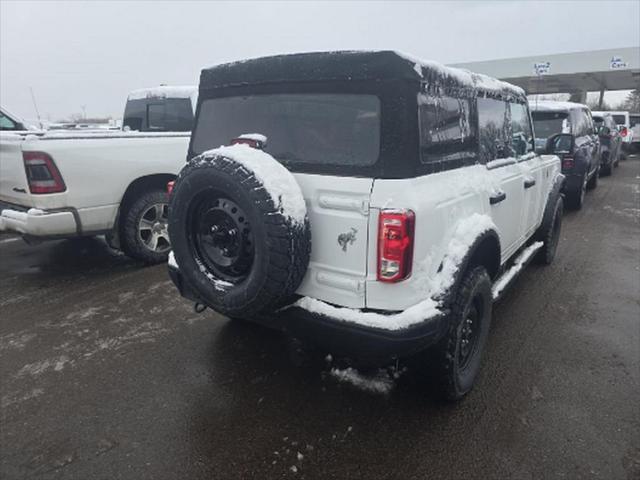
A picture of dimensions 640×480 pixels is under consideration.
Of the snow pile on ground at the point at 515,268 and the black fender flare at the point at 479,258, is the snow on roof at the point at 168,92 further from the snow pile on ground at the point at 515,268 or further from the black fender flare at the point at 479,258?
the black fender flare at the point at 479,258

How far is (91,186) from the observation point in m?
4.41

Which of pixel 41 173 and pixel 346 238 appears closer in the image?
pixel 346 238

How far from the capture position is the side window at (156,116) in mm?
6840

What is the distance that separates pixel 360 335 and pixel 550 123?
6828 millimetres

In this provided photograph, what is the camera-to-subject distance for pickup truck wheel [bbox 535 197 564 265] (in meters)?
4.80

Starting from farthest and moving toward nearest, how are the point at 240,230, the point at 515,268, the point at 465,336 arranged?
the point at 515,268 → the point at 465,336 → the point at 240,230

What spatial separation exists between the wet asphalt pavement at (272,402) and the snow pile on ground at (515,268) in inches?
16.6

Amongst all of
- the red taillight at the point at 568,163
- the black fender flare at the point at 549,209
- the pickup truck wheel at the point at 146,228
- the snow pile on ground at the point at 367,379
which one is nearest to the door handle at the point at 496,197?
the snow pile on ground at the point at 367,379

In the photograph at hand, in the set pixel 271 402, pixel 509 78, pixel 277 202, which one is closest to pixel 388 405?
pixel 271 402

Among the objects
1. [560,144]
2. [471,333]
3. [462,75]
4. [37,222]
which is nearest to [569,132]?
[560,144]

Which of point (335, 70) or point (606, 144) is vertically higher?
point (335, 70)

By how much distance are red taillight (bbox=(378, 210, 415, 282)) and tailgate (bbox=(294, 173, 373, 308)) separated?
8 centimetres

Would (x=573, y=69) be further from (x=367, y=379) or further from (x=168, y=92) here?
(x=367, y=379)

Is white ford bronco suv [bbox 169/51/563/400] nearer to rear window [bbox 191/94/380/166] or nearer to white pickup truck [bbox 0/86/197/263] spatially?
rear window [bbox 191/94/380/166]
